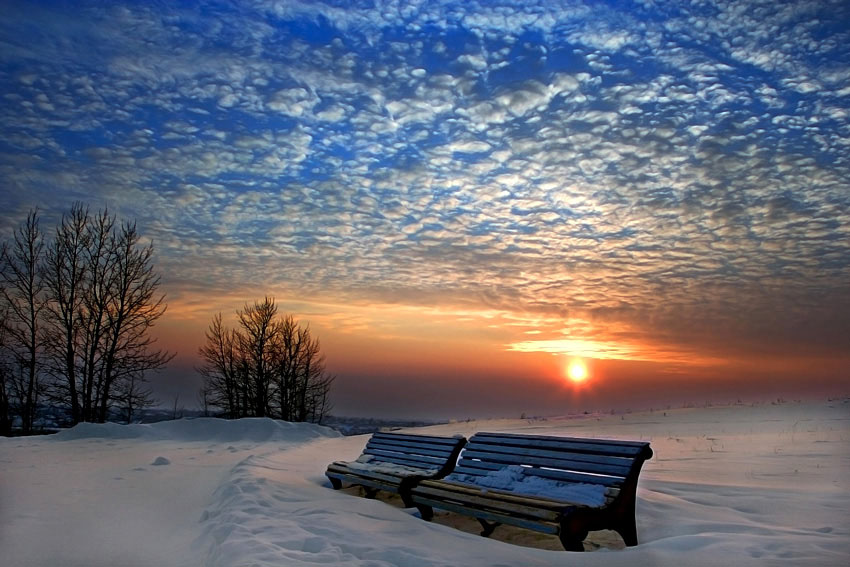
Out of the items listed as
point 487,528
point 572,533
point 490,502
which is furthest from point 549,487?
point 572,533

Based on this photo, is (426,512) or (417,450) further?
(417,450)

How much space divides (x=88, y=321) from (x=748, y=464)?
86.1ft

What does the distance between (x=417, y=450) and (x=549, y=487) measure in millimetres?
3032

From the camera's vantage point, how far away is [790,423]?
17562 millimetres

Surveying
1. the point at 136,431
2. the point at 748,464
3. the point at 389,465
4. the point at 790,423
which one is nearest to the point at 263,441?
the point at 136,431

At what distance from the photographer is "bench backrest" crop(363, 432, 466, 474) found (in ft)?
28.4

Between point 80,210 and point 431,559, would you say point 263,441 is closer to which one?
point 431,559

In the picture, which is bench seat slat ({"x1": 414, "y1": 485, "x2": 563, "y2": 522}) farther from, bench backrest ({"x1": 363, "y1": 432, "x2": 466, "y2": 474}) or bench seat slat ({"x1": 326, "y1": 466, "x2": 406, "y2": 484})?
bench backrest ({"x1": 363, "y1": 432, "x2": 466, "y2": 474})

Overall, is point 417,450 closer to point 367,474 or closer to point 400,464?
point 400,464

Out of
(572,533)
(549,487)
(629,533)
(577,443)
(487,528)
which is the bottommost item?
(487,528)

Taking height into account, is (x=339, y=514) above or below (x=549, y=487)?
below

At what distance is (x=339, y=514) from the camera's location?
716cm

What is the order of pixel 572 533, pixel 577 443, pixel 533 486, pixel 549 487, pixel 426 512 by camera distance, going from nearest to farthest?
pixel 572 533
pixel 549 487
pixel 533 486
pixel 577 443
pixel 426 512

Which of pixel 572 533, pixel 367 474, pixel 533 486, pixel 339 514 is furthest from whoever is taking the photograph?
pixel 367 474
